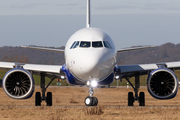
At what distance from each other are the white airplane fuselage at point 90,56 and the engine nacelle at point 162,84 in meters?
2.30

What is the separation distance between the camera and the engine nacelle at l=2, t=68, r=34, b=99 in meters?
21.8

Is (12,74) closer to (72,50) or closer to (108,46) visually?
(72,50)

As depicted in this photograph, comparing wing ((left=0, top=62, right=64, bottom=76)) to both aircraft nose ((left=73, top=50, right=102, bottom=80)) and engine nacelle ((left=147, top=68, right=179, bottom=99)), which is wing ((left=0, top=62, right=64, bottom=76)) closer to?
aircraft nose ((left=73, top=50, right=102, bottom=80))

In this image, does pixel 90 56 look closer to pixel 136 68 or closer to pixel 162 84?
pixel 162 84

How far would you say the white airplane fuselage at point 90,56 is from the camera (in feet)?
62.1

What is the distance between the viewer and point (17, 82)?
22016 mm

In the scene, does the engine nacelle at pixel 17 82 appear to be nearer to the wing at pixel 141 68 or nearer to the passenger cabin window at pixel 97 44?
the passenger cabin window at pixel 97 44

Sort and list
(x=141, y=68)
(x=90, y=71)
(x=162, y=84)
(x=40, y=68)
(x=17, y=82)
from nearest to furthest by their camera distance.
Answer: (x=90, y=71) < (x=162, y=84) < (x=17, y=82) < (x=141, y=68) < (x=40, y=68)

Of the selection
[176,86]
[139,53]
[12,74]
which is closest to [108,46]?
[176,86]

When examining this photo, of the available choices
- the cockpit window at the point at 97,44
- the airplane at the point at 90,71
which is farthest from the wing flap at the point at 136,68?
the cockpit window at the point at 97,44

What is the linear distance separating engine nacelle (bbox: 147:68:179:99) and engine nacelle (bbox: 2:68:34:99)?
634cm

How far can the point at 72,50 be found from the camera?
2038 centimetres

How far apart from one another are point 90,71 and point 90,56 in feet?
2.35

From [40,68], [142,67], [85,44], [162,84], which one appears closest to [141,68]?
[142,67]
